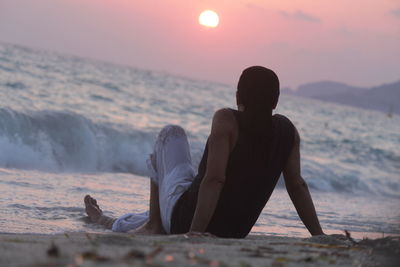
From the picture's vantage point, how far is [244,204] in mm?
3955

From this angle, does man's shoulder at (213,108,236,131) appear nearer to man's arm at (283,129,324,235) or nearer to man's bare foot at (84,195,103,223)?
man's arm at (283,129,324,235)

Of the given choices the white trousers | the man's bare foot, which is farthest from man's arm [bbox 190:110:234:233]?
the man's bare foot

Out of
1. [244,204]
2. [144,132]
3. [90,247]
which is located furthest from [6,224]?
[144,132]

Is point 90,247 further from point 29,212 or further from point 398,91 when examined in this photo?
point 398,91

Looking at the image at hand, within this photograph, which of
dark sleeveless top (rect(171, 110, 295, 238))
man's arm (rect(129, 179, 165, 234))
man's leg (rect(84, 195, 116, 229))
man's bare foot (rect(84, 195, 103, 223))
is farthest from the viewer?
man's bare foot (rect(84, 195, 103, 223))

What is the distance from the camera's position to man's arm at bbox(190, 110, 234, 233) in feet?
12.0

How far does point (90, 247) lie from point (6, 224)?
2571 millimetres

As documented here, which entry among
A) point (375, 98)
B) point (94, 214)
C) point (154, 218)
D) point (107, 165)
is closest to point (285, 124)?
point (154, 218)

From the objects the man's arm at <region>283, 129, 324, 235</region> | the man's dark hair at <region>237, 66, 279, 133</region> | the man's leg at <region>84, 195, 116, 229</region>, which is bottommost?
the man's leg at <region>84, 195, 116, 229</region>

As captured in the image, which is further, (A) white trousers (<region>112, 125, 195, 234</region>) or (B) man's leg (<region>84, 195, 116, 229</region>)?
(B) man's leg (<region>84, 195, 116, 229</region>)

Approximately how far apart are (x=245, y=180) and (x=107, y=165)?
8.13m

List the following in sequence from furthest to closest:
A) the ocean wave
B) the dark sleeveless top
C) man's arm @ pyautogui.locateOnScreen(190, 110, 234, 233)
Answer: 1. the ocean wave
2. the dark sleeveless top
3. man's arm @ pyautogui.locateOnScreen(190, 110, 234, 233)

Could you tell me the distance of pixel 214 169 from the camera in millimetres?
3641

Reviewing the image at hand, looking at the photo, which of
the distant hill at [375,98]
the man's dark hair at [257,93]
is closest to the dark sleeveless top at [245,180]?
the man's dark hair at [257,93]
